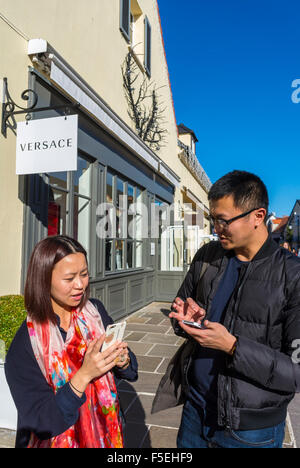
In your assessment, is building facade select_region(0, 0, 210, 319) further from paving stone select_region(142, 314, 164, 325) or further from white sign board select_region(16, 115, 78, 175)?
paving stone select_region(142, 314, 164, 325)

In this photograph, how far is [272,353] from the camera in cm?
139

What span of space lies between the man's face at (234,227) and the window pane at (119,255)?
223 inches

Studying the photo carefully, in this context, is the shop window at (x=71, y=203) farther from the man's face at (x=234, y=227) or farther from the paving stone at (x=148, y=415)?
the man's face at (x=234, y=227)

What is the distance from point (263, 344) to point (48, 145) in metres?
2.88

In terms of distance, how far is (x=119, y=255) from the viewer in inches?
290

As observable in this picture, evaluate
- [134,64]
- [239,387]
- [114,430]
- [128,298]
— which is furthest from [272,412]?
[134,64]

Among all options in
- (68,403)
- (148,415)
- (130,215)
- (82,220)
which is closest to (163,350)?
(148,415)

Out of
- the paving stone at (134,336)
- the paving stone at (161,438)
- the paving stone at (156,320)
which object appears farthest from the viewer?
the paving stone at (156,320)

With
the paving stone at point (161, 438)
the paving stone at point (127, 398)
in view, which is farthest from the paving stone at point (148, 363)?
the paving stone at point (161, 438)

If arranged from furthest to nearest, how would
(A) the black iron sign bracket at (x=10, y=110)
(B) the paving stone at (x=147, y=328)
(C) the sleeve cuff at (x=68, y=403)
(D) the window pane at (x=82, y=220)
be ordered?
(B) the paving stone at (x=147, y=328) → (D) the window pane at (x=82, y=220) → (A) the black iron sign bracket at (x=10, y=110) → (C) the sleeve cuff at (x=68, y=403)

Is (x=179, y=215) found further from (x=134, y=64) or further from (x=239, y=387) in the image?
(x=239, y=387)

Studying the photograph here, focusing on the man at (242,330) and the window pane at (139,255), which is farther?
the window pane at (139,255)

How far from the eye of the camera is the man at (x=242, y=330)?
1.40 meters
